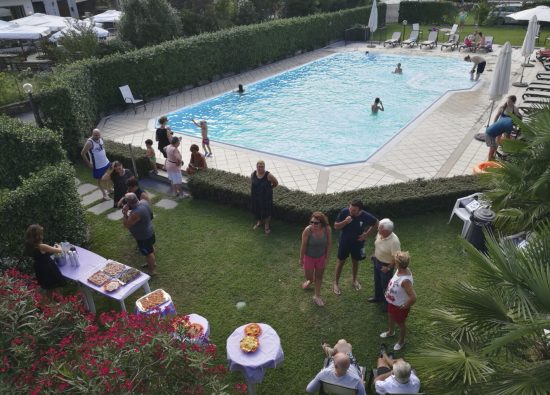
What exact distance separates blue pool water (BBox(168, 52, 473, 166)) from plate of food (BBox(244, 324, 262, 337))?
841 cm

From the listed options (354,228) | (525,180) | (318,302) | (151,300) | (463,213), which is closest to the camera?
(525,180)

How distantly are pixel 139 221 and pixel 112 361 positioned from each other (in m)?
4.15

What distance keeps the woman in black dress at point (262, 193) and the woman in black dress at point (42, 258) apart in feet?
13.5

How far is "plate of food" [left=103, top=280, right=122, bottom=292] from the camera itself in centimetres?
675

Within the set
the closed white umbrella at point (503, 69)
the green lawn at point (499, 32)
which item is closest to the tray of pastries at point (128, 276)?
the closed white umbrella at point (503, 69)

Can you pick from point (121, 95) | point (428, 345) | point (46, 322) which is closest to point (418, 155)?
point (428, 345)

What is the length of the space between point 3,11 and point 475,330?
4771 cm

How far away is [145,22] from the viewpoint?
81.4ft

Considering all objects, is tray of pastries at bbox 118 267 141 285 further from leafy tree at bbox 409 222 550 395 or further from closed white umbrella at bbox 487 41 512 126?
closed white umbrella at bbox 487 41 512 126

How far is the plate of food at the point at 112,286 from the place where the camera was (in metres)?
6.75

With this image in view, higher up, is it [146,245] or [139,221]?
[139,221]

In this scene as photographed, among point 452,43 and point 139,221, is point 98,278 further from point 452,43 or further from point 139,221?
point 452,43

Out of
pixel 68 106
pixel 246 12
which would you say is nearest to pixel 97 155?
pixel 68 106

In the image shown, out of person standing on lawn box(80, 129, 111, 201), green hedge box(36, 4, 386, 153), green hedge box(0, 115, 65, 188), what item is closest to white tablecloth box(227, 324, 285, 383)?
green hedge box(0, 115, 65, 188)
